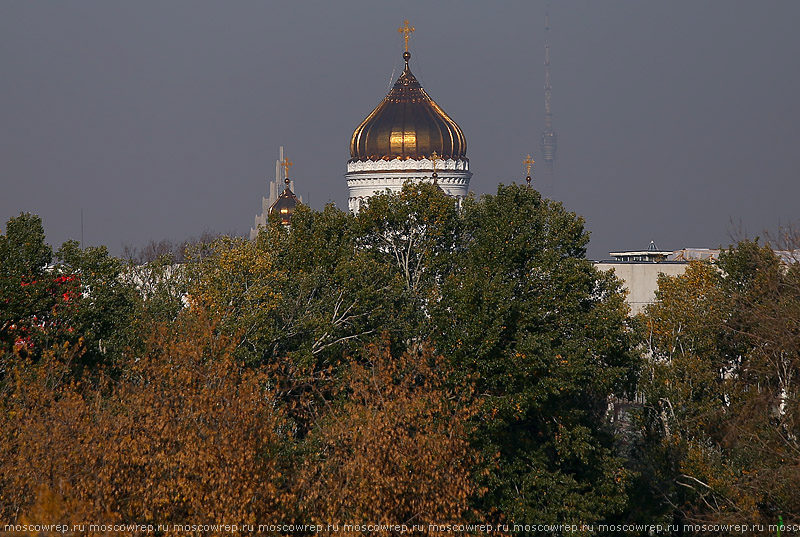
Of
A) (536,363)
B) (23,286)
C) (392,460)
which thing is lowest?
(392,460)

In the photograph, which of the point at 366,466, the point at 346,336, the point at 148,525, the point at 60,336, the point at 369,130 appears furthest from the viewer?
the point at 369,130

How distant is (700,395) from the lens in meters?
32.2

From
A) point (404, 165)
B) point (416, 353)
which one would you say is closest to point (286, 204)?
point (404, 165)

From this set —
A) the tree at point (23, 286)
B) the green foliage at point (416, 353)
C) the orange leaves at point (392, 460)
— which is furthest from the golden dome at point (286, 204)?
the orange leaves at point (392, 460)

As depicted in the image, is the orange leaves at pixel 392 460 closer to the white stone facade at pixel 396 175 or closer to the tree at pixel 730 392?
the tree at pixel 730 392

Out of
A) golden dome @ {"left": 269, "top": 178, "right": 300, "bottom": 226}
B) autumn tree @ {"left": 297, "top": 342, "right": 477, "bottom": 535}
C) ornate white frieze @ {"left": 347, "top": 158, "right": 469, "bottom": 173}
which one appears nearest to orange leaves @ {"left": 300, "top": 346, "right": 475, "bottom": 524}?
autumn tree @ {"left": 297, "top": 342, "right": 477, "bottom": 535}

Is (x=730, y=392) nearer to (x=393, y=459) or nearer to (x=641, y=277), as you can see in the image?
(x=393, y=459)

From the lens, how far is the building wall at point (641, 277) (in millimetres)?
50281

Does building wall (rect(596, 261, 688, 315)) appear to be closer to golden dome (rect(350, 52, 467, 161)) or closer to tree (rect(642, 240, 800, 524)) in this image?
tree (rect(642, 240, 800, 524))

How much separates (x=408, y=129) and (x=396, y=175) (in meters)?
2.93

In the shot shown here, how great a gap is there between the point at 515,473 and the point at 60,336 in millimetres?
10892

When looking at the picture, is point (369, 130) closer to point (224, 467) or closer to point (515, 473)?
point (515, 473)

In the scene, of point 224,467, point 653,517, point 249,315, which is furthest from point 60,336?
point 653,517

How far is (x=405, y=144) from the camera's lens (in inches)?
2987
